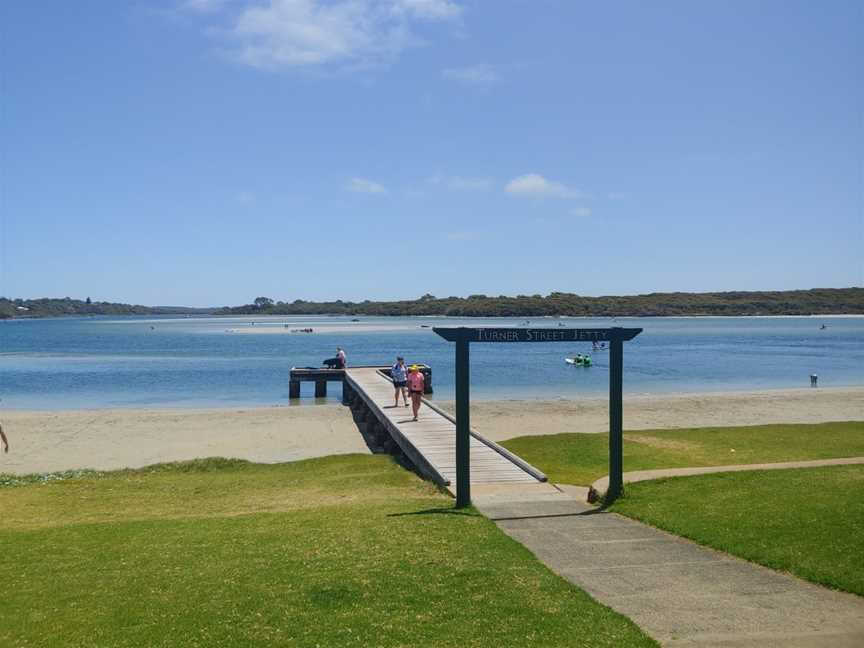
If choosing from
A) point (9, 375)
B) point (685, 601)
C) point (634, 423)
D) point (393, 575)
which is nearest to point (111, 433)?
point (634, 423)

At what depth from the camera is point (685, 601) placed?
23.3 ft

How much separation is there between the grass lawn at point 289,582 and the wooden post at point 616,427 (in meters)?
2.33

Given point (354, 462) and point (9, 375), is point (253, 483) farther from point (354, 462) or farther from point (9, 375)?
point (9, 375)

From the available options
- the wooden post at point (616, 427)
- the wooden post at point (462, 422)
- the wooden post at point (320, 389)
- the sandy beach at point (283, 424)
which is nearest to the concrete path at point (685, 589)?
the wooden post at point (462, 422)

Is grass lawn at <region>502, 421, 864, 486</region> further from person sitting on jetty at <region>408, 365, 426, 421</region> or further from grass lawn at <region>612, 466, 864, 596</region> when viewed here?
grass lawn at <region>612, 466, 864, 596</region>

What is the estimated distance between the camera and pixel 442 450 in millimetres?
16609

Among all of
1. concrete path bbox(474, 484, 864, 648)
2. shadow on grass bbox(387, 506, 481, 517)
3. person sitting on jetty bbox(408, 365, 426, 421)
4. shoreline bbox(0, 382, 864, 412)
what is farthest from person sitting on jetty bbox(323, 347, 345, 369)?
concrete path bbox(474, 484, 864, 648)

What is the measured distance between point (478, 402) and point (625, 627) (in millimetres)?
29331

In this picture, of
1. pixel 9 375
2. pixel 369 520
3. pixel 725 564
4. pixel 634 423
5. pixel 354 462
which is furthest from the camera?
A: pixel 9 375

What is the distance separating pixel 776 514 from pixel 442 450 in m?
7.95

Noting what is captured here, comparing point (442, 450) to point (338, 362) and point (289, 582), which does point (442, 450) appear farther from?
point (338, 362)

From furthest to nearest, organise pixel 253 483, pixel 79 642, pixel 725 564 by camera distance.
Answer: pixel 253 483 < pixel 725 564 < pixel 79 642

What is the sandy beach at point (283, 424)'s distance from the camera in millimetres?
22688

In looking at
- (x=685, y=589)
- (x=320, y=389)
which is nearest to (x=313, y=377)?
(x=320, y=389)
